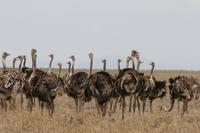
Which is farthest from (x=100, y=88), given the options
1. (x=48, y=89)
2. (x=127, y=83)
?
(x=48, y=89)

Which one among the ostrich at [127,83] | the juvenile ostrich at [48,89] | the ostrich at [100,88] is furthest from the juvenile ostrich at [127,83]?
the juvenile ostrich at [48,89]

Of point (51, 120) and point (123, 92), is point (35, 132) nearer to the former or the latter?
point (51, 120)

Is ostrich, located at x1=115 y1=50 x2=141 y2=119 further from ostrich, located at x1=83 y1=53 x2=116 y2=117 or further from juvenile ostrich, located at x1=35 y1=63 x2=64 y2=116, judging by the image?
juvenile ostrich, located at x1=35 y1=63 x2=64 y2=116

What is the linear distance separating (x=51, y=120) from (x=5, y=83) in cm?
233

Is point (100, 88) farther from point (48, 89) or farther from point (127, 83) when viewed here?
point (48, 89)

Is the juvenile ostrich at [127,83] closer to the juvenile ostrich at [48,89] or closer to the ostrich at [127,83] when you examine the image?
the ostrich at [127,83]

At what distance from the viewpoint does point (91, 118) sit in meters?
10.5

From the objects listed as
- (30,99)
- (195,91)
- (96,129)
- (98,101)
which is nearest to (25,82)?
(30,99)

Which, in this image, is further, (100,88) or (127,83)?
(100,88)

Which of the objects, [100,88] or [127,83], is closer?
[127,83]

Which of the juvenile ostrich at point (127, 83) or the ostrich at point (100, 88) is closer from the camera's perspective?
the juvenile ostrich at point (127, 83)

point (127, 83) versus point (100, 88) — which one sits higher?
point (127, 83)

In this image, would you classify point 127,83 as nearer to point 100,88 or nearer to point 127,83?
point 127,83

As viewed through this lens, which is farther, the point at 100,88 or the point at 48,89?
the point at 100,88
